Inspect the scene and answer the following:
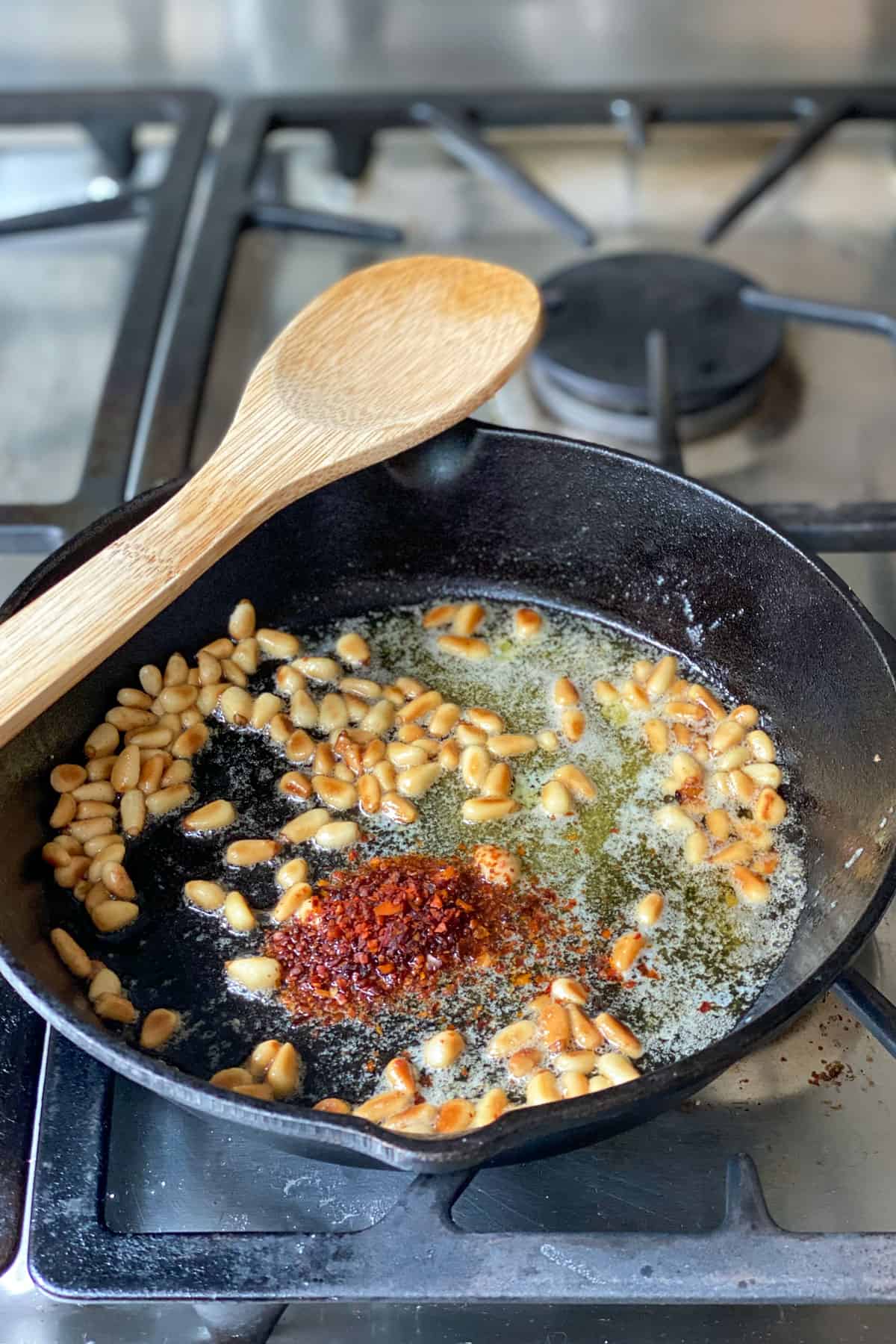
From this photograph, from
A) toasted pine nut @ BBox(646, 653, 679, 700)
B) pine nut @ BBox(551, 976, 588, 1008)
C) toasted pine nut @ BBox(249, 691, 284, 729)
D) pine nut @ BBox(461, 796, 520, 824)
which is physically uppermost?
toasted pine nut @ BBox(249, 691, 284, 729)

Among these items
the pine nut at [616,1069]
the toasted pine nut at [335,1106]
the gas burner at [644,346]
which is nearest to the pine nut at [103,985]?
the toasted pine nut at [335,1106]

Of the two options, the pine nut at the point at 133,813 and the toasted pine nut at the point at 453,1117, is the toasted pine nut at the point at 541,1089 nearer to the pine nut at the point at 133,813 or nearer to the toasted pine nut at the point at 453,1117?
the toasted pine nut at the point at 453,1117

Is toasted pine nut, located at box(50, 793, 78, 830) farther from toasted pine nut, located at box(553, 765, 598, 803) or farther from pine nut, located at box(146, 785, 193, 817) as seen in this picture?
toasted pine nut, located at box(553, 765, 598, 803)

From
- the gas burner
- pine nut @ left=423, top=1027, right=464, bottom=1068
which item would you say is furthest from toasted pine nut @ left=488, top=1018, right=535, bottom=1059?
the gas burner

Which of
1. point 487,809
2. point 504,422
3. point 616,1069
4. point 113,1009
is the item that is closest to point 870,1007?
point 616,1069

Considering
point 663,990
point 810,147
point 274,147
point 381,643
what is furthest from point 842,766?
point 274,147

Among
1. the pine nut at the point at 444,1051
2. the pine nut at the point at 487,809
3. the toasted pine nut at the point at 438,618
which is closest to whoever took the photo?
the pine nut at the point at 444,1051

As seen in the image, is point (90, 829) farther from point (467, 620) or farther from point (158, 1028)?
point (467, 620)
